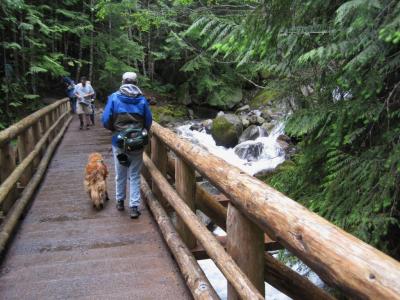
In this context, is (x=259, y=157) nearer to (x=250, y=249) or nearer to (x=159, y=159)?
(x=159, y=159)

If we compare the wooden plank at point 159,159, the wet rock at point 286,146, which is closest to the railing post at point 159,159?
the wooden plank at point 159,159

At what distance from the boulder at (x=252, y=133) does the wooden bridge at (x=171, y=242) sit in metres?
11.8

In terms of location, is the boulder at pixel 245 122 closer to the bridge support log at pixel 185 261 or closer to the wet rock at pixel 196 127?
the wet rock at pixel 196 127

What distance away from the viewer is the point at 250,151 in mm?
17406

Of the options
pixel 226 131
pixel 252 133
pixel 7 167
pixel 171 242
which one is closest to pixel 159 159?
pixel 171 242

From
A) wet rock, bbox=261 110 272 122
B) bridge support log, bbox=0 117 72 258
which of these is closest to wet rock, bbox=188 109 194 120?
wet rock, bbox=261 110 272 122

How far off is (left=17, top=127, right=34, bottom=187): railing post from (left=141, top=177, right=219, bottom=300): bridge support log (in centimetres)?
291

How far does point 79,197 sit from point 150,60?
80.7 ft

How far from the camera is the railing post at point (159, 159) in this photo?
20.2 feet

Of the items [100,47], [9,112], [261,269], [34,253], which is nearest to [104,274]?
[34,253]

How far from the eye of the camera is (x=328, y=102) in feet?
16.5

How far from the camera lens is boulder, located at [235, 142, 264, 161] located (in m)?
17.2

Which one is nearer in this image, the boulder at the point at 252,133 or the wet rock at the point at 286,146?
the wet rock at the point at 286,146

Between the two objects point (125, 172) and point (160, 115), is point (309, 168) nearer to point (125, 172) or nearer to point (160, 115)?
point (125, 172)
